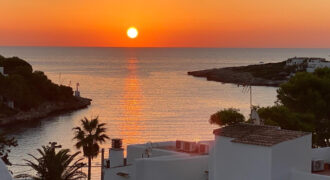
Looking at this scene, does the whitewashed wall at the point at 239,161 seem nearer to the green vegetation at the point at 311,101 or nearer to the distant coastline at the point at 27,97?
the green vegetation at the point at 311,101

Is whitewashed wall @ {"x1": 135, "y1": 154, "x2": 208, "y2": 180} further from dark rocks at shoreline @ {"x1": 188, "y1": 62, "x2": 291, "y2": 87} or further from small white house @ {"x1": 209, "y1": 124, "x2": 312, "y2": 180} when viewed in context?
dark rocks at shoreline @ {"x1": 188, "y1": 62, "x2": 291, "y2": 87}

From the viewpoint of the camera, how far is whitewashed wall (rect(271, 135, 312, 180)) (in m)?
16.3

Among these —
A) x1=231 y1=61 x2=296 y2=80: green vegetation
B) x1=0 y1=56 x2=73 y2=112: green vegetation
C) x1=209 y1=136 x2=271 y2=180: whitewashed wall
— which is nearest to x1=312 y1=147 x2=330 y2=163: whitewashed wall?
x1=209 y1=136 x2=271 y2=180: whitewashed wall

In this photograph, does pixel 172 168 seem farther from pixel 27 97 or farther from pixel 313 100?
pixel 27 97

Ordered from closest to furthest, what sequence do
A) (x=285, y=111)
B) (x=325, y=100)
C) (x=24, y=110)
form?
(x=285, y=111), (x=325, y=100), (x=24, y=110)

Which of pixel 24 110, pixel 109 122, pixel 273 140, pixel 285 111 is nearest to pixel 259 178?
pixel 273 140

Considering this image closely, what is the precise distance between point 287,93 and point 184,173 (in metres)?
17.2

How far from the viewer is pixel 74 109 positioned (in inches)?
3622

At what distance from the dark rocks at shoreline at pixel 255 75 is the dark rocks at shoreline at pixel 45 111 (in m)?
44.2

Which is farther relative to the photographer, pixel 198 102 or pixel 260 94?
pixel 260 94

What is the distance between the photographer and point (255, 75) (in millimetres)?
153375

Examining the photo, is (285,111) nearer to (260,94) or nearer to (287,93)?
(287,93)

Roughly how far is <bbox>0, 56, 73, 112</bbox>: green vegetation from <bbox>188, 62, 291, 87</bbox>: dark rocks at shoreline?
162ft

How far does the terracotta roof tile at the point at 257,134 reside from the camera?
16620mm
